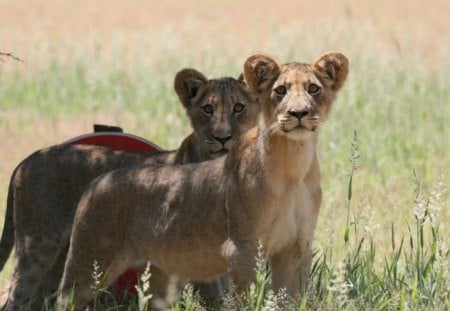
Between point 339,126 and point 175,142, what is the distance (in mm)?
1770

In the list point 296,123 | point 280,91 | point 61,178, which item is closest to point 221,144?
point 61,178

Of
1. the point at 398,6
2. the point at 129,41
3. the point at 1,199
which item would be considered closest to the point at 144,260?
the point at 1,199

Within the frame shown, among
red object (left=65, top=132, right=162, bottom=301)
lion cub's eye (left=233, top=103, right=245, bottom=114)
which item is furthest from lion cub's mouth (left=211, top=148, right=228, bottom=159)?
red object (left=65, top=132, right=162, bottom=301)

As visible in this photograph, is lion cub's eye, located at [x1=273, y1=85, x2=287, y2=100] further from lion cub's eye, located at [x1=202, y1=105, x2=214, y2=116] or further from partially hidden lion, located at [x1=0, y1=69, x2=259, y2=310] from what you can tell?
lion cub's eye, located at [x1=202, y1=105, x2=214, y2=116]

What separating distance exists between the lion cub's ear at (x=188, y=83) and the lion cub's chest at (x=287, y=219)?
1.91 m

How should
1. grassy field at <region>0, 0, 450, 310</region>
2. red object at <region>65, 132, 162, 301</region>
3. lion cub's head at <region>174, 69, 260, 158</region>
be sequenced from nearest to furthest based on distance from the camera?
grassy field at <region>0, 0, 450, 310</region> < lion cub's head at <region>174, 69, 260, 158</region> < red object at <region>65, 132, 162, 301</region>

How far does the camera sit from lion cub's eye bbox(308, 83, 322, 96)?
25.4 feet

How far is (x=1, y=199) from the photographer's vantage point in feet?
41.9

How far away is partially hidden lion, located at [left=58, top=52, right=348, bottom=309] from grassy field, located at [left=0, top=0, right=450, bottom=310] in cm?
28

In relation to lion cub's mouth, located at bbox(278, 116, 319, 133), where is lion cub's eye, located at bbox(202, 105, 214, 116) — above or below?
above

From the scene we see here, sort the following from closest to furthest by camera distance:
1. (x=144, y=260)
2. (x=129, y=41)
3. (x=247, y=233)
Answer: (x=247, y=233) → (x=144, y=260) → (x=129, y=41)

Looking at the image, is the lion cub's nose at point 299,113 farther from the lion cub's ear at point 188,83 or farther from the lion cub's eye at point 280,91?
the lion cub's ear at point 188,83

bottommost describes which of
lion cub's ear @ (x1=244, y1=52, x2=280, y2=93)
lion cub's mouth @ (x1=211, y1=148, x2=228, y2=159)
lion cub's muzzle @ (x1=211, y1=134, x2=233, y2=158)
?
lion cub's mouth @ (x1=211, y1=148, x2=228, y2=159)

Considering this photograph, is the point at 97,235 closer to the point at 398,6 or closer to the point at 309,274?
the point at 309,274
